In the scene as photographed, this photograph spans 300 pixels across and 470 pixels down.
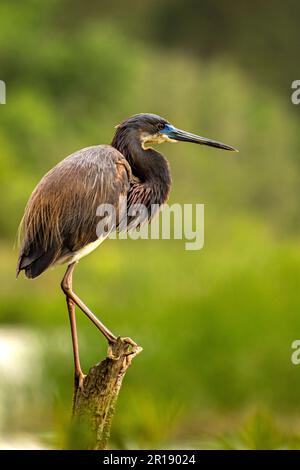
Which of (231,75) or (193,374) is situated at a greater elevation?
(231,75)

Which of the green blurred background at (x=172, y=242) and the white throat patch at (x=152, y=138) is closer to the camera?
the white throat patch at (x=152, y=138)

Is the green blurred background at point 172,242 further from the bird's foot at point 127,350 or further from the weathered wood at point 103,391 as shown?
the bird's foot at point 127,350

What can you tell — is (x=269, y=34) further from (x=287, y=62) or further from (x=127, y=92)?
(x=127, y=92)

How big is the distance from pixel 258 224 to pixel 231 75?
163 inches

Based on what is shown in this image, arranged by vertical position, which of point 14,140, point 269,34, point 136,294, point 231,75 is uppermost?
point 269,34

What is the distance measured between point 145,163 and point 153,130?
12 cm

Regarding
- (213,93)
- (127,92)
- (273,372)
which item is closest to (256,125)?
(213,93)

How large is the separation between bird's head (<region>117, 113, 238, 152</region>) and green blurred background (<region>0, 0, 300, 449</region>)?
0.86m

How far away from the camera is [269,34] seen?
21.9m

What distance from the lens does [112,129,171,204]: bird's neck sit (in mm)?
4309

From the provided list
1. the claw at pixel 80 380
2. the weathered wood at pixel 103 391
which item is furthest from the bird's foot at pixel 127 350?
the claw at pixel 80 380

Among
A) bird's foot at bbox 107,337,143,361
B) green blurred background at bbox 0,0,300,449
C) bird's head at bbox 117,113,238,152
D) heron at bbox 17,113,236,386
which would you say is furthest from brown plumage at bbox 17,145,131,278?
green blurred background at bbox 0,0,300,449

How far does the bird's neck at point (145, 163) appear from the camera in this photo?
14.1ft

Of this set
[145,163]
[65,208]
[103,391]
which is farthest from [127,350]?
[145,163]
